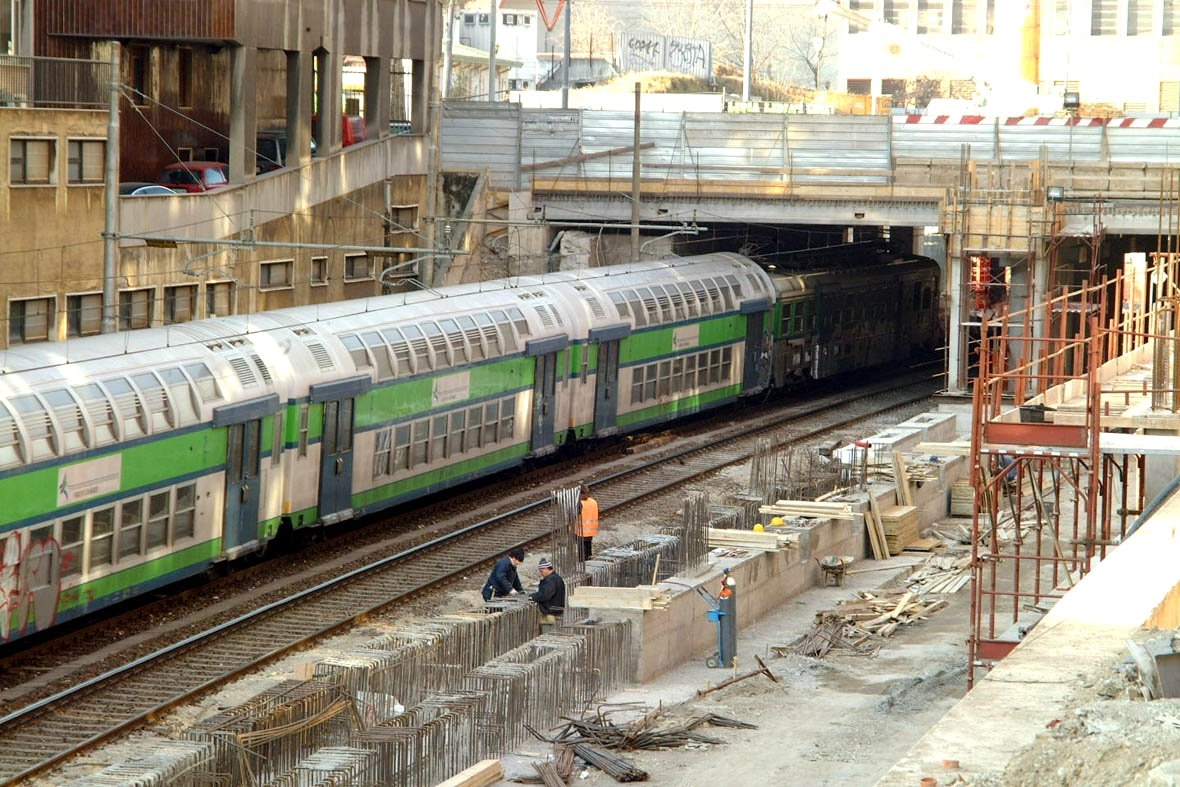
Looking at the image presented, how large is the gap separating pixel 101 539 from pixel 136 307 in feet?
63.7

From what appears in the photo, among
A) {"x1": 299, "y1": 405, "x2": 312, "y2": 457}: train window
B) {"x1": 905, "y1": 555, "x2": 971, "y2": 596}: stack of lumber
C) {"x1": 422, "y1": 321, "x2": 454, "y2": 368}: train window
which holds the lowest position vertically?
{"x1": 905, "y1": 555, "x2": 971, "y2": 596}: stack of lumber

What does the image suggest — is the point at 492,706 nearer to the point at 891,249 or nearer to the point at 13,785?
the point at 13,785

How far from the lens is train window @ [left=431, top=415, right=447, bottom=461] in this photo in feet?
96.3

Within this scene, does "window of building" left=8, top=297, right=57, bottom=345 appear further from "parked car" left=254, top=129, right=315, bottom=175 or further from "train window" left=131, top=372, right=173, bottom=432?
"train window" left=131, top=372, right=173, bottom=432

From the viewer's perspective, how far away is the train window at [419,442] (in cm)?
2867

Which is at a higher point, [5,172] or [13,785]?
[5,172]

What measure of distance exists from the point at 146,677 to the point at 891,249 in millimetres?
47717

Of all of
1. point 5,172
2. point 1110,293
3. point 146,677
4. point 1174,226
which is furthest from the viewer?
point 1110,293

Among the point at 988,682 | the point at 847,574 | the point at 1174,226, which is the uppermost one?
the point at 1174,226

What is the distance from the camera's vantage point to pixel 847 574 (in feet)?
90.5

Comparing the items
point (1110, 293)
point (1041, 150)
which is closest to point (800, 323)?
point (1041, 150)

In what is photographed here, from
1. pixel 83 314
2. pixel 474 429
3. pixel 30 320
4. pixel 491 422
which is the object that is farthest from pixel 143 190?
pixel 474 429

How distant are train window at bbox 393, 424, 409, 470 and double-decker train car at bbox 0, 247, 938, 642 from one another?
37 millimetres

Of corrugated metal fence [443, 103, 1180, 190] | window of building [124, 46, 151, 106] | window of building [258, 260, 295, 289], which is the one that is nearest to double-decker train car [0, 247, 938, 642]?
corrugated metal fence [443, 103, 1180, 190]
